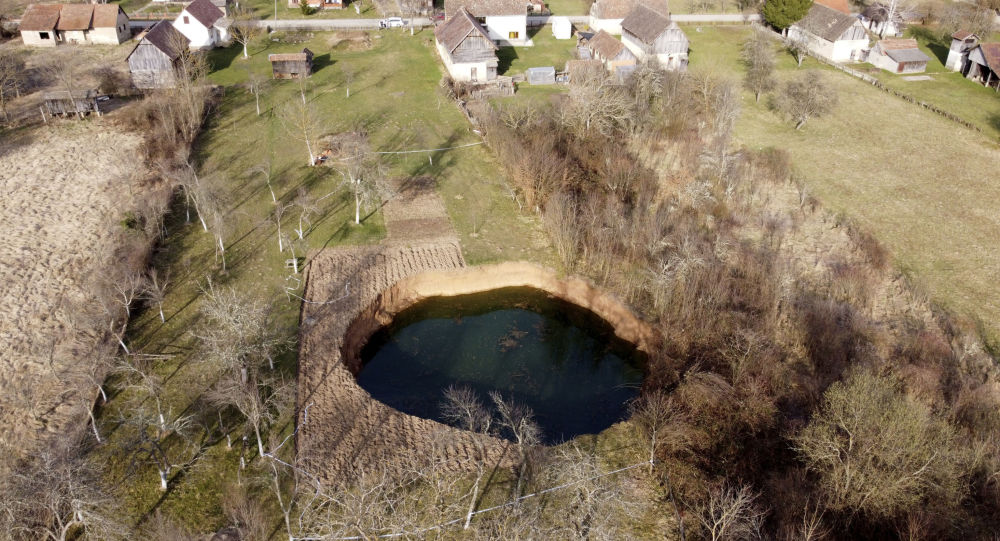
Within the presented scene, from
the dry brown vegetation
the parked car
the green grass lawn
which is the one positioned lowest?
the dry brown vegetation

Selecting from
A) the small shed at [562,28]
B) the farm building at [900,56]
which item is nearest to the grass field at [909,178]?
the farm building at [900,56]

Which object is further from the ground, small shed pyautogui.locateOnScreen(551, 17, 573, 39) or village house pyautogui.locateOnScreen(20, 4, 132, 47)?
small shed pyautogui.locateOnScreen(551, 17, 573, 39)

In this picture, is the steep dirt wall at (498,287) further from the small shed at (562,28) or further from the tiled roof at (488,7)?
the small shed at (562,28)

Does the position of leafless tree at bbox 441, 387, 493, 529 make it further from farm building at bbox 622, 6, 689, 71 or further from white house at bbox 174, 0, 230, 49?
white house at bbox 174, 0, 230, 49

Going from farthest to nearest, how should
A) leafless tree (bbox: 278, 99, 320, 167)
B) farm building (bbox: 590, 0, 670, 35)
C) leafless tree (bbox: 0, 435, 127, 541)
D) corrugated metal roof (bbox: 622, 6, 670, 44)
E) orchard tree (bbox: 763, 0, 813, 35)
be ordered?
farm building (bbox: 590, 0, 670, 35), orchard tree (bbox: 763, 0, 813, 35), corrugated metal roof (bbox: 622, 6, 670, 44), leafless tree (bbox: 278, 99, 320, 167), leafless tree (bbox: 0, 435, 127, 541)

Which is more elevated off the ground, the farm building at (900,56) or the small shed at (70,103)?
the farm building at (900,56)

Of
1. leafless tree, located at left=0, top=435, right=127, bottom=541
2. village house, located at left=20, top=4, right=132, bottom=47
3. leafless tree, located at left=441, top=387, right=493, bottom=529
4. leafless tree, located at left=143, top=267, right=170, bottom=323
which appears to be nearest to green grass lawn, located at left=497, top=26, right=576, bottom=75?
village house, located at left=20, top=4, right=132, bottom=47

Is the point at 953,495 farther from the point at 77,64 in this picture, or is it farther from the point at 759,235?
the point at 77,64

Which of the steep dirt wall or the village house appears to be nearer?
the steep dirt wall
